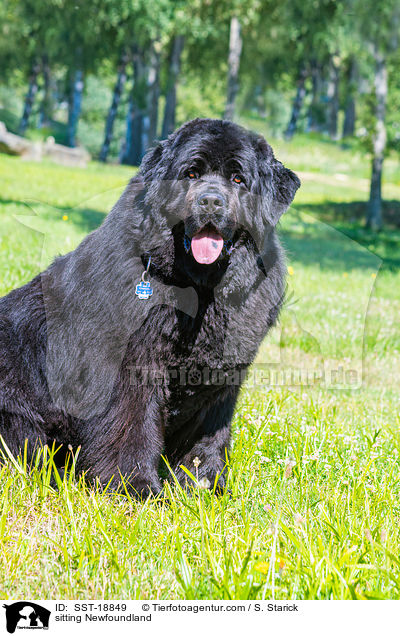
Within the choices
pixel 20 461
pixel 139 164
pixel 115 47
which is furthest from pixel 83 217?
pixel 115 47

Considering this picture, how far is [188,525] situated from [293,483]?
0.67 metres

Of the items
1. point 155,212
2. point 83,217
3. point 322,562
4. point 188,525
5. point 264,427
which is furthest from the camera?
point 83,217

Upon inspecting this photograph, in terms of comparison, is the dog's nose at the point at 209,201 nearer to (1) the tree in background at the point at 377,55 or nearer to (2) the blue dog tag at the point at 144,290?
(2) the blue dog tag at the point at 144,290

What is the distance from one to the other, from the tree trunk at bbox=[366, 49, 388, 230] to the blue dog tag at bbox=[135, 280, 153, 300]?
11.3 m

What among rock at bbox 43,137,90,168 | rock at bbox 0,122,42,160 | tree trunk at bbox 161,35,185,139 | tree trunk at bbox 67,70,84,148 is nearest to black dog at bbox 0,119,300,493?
rock at bbox 0,122,42,160

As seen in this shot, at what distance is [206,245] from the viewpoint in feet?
8.25

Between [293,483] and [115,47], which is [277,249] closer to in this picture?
[293,483]

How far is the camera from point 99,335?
267 cm

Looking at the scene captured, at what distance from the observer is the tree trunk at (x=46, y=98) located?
29312mm

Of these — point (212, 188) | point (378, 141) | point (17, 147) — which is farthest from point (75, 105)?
point (212, 188)

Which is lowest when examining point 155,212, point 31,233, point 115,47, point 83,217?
point 31,233

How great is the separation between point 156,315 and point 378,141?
1185 cm

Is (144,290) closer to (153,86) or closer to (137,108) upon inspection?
(153,86)
